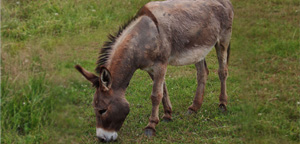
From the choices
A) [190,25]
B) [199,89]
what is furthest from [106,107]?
[199,89]

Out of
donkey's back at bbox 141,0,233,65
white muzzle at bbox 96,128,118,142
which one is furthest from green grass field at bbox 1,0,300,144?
donkey's back at bbox 141,0,233,65

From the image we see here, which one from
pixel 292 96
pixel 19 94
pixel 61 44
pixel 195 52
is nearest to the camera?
pixel 19 94

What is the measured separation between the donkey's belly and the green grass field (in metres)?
0.96

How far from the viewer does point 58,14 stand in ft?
28.9

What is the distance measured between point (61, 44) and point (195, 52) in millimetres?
3281

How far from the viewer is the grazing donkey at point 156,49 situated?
4.58 m

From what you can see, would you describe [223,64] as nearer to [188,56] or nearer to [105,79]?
[188,56]

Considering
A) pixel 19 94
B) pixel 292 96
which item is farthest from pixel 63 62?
pixel 292 96

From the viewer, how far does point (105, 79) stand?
4.49 meters

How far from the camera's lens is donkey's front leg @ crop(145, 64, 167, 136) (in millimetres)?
5000

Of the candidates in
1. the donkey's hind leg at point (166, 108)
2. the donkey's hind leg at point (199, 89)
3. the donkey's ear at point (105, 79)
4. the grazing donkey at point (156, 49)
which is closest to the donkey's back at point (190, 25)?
the grazing donkey at point (156, 49)

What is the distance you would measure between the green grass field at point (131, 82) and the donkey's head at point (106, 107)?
21.6 inches

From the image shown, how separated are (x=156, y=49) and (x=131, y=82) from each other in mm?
2499

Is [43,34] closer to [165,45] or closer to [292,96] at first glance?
[165,45]
